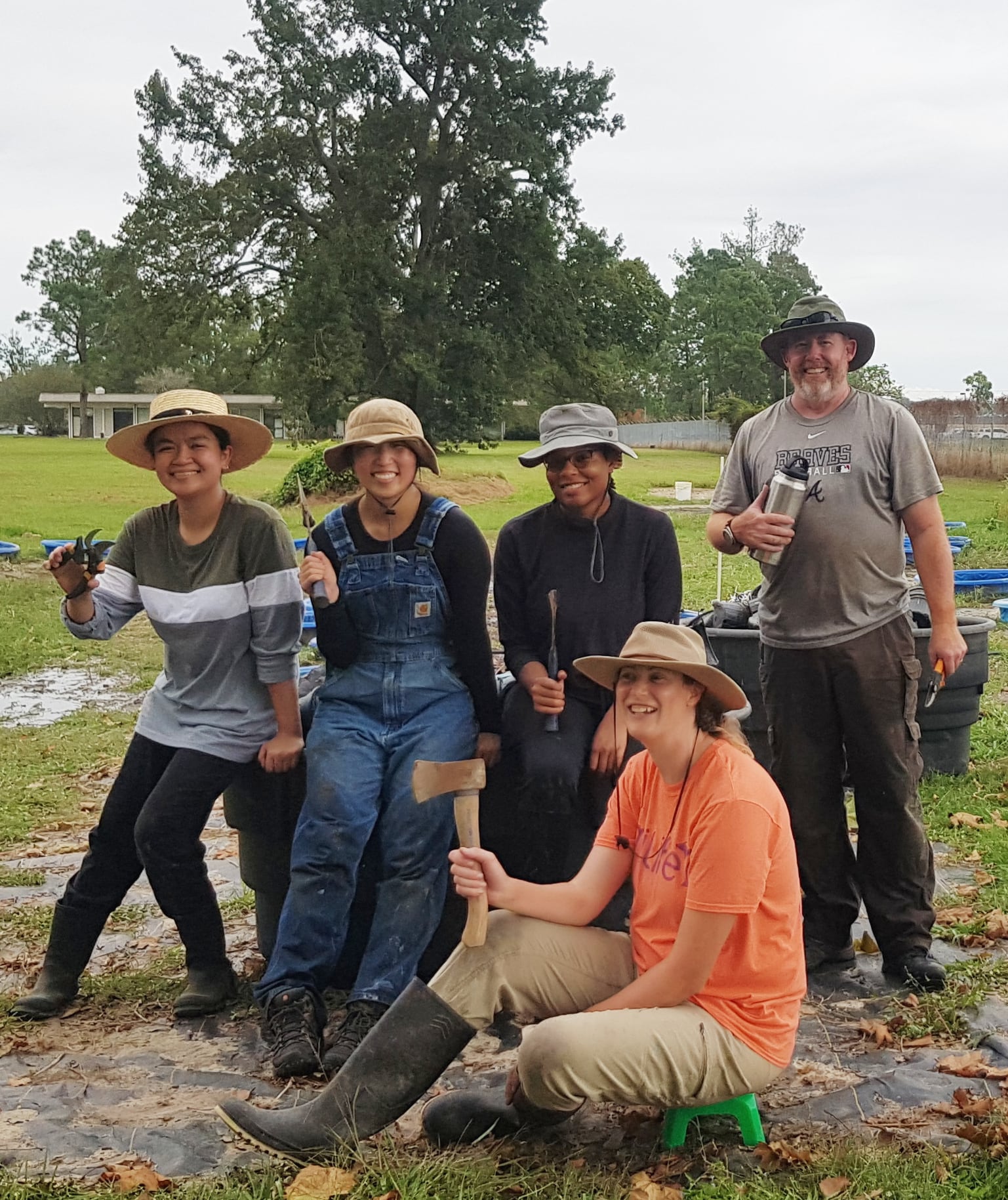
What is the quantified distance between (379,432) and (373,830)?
1.23 m

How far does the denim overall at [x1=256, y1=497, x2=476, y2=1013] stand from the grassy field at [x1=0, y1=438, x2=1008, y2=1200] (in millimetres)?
828

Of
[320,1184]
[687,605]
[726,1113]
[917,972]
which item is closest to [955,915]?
[917,972]

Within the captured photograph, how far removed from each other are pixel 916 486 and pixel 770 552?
496mm

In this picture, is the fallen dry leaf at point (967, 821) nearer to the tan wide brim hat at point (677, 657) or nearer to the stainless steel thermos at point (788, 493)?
the stainless steel thermos at point (788, 493)

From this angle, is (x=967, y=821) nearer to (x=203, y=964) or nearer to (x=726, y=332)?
(x=203, y=964)

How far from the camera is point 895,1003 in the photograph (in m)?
3.98

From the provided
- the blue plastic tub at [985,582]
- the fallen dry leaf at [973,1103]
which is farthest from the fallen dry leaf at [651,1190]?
the blue plastic tub at [985,582]

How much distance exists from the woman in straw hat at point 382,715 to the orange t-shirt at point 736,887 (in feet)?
2.98

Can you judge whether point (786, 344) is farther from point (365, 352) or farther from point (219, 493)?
point (365, 352)

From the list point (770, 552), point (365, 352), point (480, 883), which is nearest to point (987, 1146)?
point (480, 883)

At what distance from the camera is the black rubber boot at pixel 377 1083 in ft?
9.78

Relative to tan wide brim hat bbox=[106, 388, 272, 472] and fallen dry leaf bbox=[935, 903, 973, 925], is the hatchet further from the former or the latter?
fallen dry leaf bbox=[935, 903, 973, 925]

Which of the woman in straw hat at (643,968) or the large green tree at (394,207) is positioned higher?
the large green tree at (394,207)

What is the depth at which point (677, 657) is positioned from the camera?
305 centimetres
